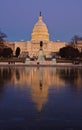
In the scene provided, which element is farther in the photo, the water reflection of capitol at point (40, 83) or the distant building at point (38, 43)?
the distant building at point (38, 43)

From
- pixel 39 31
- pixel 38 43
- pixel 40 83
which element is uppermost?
pixel 39 31

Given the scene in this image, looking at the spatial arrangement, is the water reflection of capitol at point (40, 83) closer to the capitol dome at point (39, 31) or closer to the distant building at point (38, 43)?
the capitol dome at point (39, 31)

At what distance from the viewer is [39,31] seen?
496 feet

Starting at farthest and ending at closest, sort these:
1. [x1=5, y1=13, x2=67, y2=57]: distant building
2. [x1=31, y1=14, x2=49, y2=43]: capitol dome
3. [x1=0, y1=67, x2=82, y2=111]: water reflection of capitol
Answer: [x1=5, y1=13, x2=67, y2=57]: distant building
[x1=31, y1=14, x2=49, y2=43]: capitol dome
[x1=0, y1=67, x2=82, y2=111]: water reflection of capitol

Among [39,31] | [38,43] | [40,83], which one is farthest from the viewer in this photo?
[38,43]

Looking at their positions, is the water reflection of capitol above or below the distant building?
below

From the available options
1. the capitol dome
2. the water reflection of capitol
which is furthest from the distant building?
the water reflection of capitol

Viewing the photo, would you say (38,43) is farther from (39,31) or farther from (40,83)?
(40,83)

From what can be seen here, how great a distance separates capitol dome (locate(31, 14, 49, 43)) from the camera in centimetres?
15175

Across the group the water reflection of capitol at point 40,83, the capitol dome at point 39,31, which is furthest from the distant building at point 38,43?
the water reflection of capitol at point 40,83

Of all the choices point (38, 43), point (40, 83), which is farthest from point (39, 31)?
point (40, 83)

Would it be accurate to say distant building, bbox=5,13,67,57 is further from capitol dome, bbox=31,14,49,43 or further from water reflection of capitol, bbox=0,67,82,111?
water reflection of capitol, bbox=0,67,82,111

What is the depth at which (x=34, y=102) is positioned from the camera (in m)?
11.2

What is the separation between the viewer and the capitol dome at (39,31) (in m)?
152
